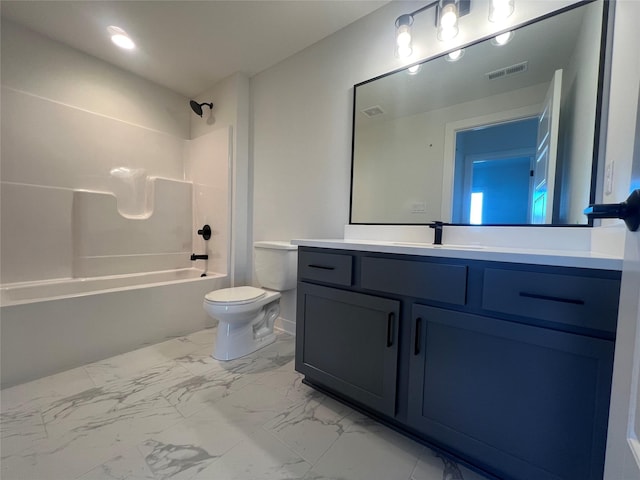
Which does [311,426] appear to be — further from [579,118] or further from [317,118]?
[317,118]

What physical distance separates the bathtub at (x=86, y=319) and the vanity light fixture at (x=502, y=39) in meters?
2.62

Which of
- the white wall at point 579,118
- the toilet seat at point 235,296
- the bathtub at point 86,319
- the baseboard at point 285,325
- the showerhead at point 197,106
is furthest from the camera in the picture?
the showerhead at point 197,106

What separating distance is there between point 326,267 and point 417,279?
0.47 metres

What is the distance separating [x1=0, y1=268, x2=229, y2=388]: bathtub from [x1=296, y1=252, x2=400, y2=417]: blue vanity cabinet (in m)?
1.33

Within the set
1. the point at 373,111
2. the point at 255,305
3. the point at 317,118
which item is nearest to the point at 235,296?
the point at 255,305

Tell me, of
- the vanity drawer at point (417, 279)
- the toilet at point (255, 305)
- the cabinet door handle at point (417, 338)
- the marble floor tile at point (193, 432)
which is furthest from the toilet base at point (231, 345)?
the cabinet door handle at point (417, 338)

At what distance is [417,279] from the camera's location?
3.59 feet

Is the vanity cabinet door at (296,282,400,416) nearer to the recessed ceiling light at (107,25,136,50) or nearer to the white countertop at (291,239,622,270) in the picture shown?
the white countertop at (291,239,622,270)

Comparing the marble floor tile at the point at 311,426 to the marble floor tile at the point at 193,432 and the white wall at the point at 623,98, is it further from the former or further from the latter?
the white wall at the point at 623,98

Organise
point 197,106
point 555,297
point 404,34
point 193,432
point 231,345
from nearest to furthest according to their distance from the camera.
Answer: point 555,297, point 193,432, point 404,34, point 231,345, point 197,106

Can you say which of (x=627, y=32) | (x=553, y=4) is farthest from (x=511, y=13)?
(x=627, y=32)

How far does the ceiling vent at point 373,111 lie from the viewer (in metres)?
1.82

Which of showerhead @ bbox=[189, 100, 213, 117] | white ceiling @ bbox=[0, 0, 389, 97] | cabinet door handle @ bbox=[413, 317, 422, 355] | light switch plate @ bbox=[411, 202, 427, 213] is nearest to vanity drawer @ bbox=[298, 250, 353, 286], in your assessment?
cabinet door handle @ bbox=[413, 317, 422, 355]

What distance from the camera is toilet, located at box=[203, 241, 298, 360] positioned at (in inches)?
73.2
